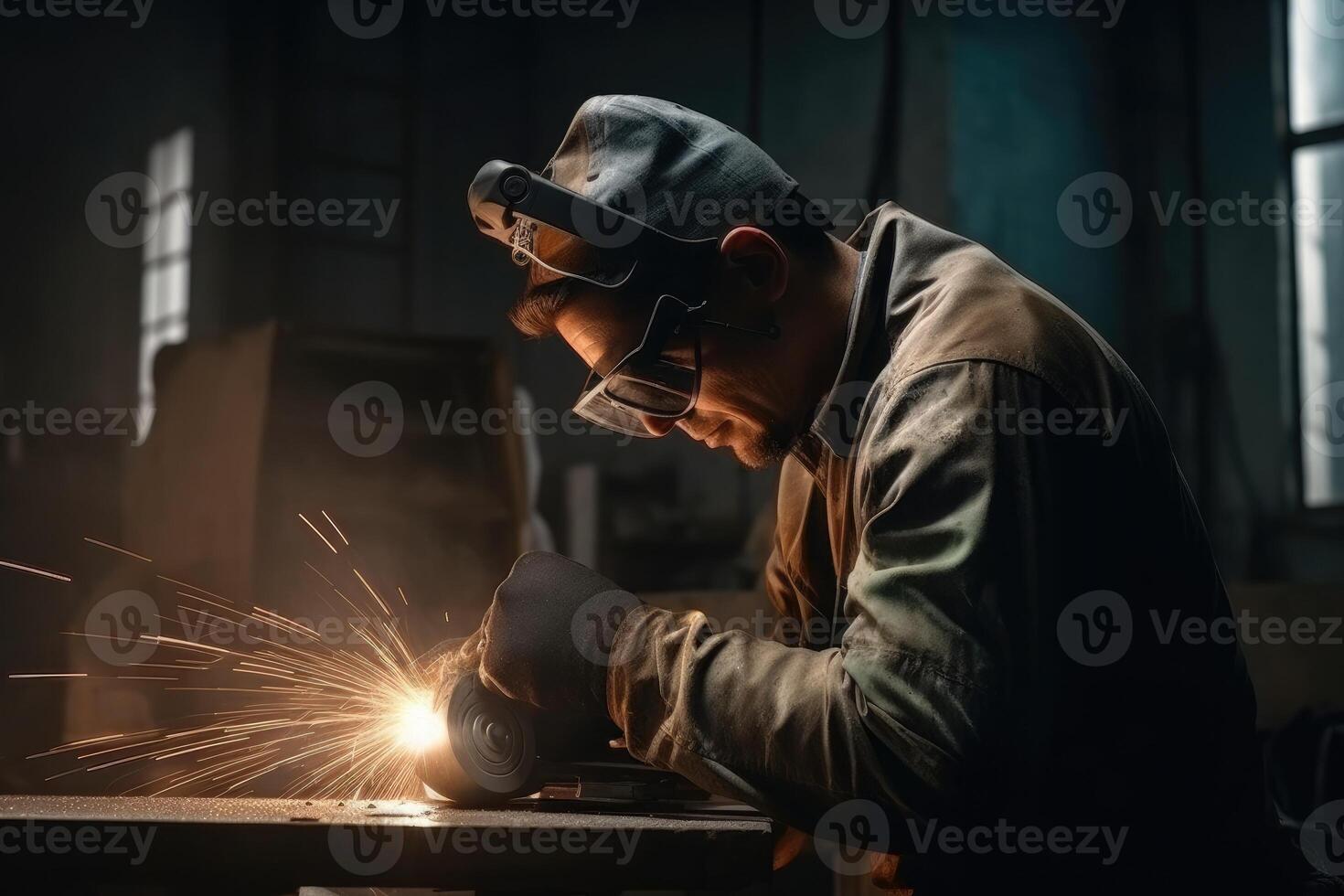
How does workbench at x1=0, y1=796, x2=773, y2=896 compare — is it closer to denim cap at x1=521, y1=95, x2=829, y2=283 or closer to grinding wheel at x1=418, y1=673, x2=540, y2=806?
grinding wheel at x1=418, y1=673, x2=540, y2=806

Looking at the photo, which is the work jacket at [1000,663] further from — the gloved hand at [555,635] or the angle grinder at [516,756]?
the angle grinder at [516,756]

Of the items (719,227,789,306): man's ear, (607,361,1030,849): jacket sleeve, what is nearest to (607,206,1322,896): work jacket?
(607,361,1030,849): jacket sleeve

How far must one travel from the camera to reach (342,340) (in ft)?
13.0

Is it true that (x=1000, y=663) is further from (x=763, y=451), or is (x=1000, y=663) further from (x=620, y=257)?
(x=620, y=257)

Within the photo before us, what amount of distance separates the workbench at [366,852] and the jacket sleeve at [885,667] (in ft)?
0.31

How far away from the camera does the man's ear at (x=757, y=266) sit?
169cm

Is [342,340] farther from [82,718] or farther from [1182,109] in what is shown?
[1182,109]

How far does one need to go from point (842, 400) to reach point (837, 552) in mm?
260

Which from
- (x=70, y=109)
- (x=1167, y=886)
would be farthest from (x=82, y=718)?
(x=1167, y=886)

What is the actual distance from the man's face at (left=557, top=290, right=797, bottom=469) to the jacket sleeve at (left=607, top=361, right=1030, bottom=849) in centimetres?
25

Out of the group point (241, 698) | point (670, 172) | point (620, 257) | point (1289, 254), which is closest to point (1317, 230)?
point (1289, 254)

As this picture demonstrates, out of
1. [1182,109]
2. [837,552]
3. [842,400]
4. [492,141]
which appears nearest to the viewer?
[842,400]

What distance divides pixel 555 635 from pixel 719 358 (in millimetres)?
446

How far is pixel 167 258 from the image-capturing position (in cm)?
495
